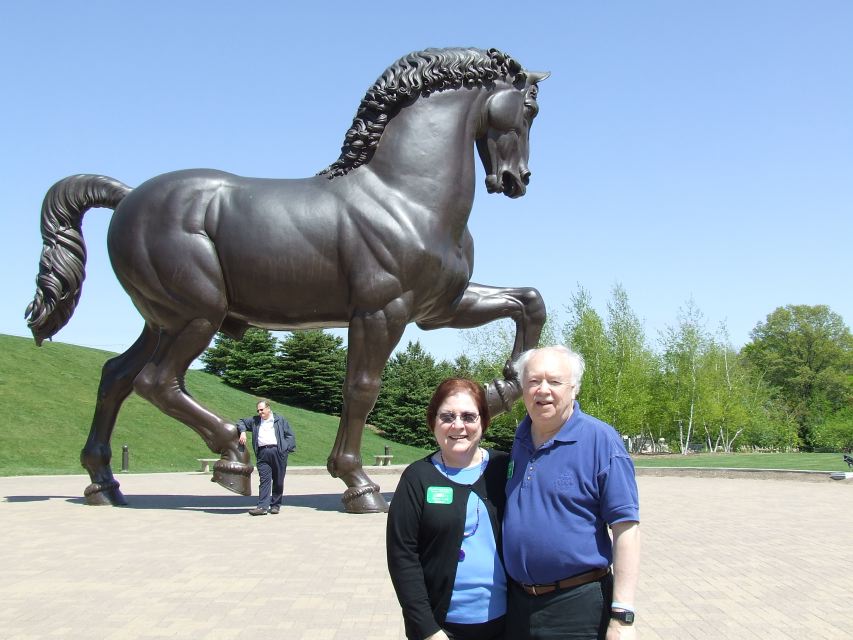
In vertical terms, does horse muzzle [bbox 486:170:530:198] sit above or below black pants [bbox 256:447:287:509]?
above

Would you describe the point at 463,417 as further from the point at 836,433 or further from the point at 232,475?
the point at 836,433

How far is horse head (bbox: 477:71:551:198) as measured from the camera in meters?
8.94

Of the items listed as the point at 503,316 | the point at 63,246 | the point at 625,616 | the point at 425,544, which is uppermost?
the point at 63,246

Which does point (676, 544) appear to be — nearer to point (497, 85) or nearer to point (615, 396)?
point (497, 85)

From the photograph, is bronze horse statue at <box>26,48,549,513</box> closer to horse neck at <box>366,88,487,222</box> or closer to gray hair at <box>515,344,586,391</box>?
horse neck at <box>366,88,487,222</box>

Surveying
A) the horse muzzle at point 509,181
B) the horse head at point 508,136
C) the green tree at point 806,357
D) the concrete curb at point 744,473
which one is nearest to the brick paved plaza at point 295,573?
the horse muzzle at point 509,181

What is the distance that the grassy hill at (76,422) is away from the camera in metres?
22.8

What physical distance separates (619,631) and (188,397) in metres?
6.71

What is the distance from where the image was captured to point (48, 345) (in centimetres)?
3659

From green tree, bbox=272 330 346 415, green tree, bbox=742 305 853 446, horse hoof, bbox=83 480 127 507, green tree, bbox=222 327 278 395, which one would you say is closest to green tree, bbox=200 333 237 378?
green tree, bbox=222 327 278 395

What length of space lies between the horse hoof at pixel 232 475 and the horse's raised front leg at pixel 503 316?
2.49m

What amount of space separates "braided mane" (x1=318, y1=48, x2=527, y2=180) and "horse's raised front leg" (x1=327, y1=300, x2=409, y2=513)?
62.9 inches

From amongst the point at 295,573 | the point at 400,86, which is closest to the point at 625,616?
the point at 295,573

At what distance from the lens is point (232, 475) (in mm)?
8406
